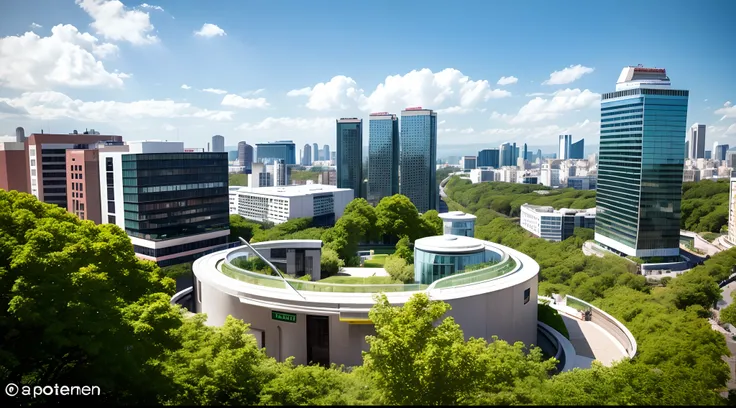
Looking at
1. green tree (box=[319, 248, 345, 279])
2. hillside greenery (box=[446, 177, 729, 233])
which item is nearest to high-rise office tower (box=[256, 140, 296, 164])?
hillside greenery (box=[446, 177, 729, 233])

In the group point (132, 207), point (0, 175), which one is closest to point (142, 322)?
point (132, 207)

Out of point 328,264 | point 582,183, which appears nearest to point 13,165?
point 328,264

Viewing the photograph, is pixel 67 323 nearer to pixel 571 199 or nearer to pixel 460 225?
pixel 460 225

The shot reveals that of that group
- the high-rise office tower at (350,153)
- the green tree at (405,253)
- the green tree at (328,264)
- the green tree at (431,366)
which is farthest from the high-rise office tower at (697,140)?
the green tree at (431,366)

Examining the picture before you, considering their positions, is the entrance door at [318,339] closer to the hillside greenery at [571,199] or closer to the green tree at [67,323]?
the green tree at [67,323]

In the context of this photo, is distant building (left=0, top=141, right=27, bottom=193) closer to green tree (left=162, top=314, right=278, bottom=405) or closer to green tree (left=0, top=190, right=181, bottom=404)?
green tree (left=0, top=190, right=181, bottom=404)

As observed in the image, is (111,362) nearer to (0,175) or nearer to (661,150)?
(661,150)
